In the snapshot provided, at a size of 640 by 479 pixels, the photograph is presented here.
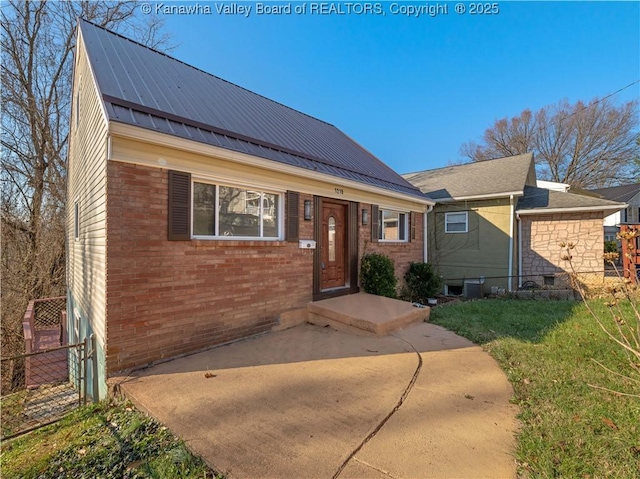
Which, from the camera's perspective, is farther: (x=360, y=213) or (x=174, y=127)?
(x=360, y=213)

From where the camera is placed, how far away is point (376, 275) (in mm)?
7504

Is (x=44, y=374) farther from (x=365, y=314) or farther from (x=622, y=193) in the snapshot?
(x=622, y=193)

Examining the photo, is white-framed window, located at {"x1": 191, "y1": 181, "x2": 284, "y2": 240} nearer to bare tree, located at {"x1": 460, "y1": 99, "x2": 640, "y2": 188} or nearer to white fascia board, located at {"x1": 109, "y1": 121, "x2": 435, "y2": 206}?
white fascia board, located at {"x1": 109, "y1": 121, "x2": 435, "y2": 206}

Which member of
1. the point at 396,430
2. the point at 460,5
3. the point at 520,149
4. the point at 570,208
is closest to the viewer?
the point at 396,430

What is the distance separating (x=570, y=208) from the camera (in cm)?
1010

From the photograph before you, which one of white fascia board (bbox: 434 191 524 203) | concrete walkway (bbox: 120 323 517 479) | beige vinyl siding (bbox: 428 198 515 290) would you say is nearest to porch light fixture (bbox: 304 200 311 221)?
concrete walkway (bbox: 120 323 517 479)

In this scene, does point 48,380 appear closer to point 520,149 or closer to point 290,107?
point 290,107

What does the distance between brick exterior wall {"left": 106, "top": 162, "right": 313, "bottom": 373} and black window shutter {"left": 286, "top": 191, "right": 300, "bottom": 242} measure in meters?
0.72

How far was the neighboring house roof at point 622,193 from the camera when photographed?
20.5m

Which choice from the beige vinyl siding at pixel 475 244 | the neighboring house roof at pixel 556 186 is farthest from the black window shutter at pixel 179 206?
the neighboring house roof at pixel 556 186

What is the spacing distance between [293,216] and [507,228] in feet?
30.5

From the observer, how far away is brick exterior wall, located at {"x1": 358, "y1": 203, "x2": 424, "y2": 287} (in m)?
7.78

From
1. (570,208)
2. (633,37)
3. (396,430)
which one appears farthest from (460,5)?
(396,430)

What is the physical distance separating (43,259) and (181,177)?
13.1m
